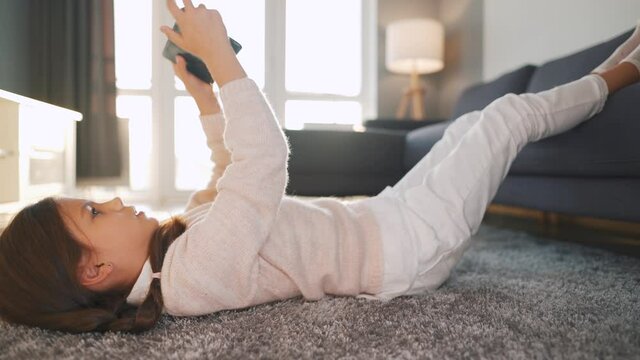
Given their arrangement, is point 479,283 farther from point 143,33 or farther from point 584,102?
point 143,33

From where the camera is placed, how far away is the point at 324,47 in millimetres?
4027

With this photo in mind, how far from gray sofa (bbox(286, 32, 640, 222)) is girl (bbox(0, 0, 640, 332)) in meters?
0.37

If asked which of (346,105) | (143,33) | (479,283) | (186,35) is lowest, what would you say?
(479,283)

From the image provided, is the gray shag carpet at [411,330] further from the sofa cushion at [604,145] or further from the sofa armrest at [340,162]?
the sofa armrest at [340,162]

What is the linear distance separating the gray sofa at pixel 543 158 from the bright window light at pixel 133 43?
7.45 ft

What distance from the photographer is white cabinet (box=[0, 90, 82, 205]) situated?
131cm

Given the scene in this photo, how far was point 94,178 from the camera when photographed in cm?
344

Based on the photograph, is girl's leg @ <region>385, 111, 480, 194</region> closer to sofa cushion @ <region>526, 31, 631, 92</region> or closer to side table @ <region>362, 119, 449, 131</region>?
sofa cushion @ <region>526, 31, 631, 92</region>

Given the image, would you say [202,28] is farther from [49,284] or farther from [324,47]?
[324,47]

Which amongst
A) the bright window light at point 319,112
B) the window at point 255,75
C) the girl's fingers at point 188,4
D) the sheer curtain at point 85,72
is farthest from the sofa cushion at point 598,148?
the sheer curtain at point 85,72

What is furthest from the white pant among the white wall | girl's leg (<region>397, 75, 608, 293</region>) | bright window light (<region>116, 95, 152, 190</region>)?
bright window light (<region>116, 95, 152, 190</region>)

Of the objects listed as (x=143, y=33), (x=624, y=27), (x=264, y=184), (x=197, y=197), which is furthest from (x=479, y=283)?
(x=143, y=33)

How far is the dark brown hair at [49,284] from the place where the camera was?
666mm

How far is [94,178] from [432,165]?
122 inches
